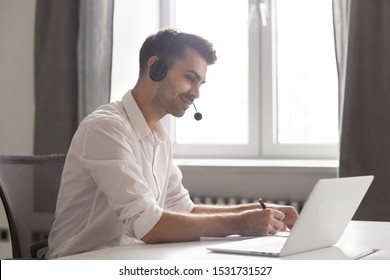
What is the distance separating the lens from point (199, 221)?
1795mm

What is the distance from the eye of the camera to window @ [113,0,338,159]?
348cm

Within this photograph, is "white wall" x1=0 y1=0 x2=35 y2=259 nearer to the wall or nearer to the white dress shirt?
the wall

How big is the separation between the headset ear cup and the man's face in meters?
0.02

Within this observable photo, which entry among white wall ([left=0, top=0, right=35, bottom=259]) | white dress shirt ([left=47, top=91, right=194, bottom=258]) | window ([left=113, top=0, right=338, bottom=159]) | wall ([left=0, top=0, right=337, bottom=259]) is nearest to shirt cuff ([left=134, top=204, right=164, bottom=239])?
white dress shirt ([left=47, top=91, right=194, bottom=258])

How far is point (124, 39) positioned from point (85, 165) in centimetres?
188

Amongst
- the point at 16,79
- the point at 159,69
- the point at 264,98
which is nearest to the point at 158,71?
the point at 159,69

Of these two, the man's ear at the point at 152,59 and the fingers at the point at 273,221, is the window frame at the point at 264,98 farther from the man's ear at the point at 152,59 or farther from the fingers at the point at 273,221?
the fingers at the point at 273,221

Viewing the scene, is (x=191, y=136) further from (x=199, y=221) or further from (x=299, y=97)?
(x=199, y=221)

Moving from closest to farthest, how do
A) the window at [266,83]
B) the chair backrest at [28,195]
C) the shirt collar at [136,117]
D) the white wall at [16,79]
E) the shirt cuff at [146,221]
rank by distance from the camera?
the shirt cuff at [146,221] < the chair backrest at [28,195] < the shirt collar at [136,117] < the window at [266,83] < the white wall at [16,79]

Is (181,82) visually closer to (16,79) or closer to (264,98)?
(264,98)

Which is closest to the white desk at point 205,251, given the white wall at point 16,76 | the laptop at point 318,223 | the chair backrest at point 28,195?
the laptop at point 318,223

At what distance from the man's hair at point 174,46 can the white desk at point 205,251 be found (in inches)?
25.8

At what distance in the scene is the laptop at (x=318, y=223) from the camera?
147cm

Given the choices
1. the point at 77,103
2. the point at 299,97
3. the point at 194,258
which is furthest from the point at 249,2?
the point at 194,258
